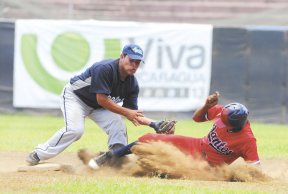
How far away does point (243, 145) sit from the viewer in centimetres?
773

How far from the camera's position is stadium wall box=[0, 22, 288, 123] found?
18.6 m

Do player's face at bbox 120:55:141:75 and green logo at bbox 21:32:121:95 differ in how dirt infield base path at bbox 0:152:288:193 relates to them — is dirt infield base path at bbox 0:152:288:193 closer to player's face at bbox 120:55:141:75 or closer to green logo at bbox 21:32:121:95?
player's face at bbox 120:55:141:75

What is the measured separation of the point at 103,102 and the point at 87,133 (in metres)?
6.93

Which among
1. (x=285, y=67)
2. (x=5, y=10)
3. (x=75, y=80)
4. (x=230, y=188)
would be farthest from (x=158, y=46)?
(x=230, y=188)

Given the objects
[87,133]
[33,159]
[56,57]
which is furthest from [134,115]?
[56,57]

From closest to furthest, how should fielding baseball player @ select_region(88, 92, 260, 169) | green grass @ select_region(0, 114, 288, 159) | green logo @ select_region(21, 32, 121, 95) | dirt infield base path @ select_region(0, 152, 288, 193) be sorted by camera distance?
dirt infield base path @ select_region(0, 152, 288, 193) < fielding baseball player @ select_region(88, 92, 260, 169) < green grass @ select_region(0, 114, 288, 159) < green logo @ select_region(21, 32, 121, 95)

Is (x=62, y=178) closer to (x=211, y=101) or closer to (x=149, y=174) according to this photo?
(x=149, y=174)

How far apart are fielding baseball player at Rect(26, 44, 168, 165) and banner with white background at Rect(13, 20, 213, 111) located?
9972mm

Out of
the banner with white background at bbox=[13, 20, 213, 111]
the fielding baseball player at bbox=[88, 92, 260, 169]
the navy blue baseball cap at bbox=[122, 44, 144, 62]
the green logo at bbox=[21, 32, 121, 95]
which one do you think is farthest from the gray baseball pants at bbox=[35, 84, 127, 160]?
the green logo at bbox=[21, 32, 121, 95]

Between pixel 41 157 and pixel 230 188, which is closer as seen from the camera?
pixel 230 188

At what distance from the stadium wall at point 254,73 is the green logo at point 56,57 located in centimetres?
48

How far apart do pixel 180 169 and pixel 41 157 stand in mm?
1664

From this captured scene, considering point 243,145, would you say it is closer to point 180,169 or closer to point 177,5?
point 180,169

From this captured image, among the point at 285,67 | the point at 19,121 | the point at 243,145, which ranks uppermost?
the point at 243,145
